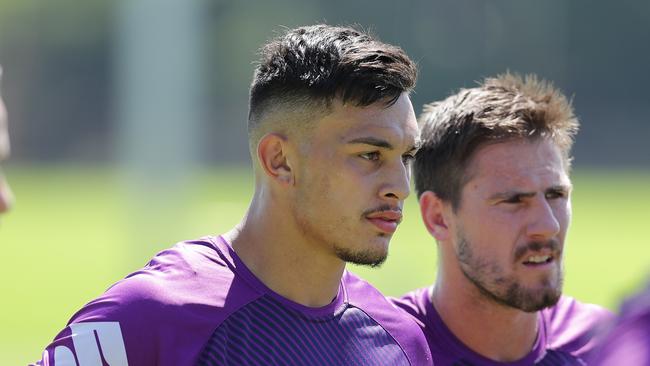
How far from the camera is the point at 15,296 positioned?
53.8ft

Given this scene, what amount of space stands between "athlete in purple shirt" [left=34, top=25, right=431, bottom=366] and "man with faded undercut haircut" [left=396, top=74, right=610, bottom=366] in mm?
487

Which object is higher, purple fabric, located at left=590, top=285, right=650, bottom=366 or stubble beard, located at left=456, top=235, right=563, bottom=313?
purple fabric, located at left=590, top=285, right=650, bottom=366

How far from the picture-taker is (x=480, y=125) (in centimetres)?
405

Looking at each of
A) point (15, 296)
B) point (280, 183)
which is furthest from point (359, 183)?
point (15, 296)

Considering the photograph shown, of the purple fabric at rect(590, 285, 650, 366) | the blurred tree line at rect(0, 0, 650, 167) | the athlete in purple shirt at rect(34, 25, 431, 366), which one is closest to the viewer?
the purple fabric at rect(590, 285, 650, 366)

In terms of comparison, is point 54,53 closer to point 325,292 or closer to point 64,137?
point 64,137

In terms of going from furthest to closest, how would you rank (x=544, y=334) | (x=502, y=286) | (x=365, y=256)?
(x=544, y=334) < (x=502, y=286) < (x=365, y=256)

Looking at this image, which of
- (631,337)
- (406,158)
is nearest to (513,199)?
(406,158)

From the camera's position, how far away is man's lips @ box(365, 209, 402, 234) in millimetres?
3318

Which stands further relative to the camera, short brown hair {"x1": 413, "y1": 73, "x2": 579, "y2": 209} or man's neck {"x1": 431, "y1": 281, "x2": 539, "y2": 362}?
short brown hair {"x1": 413, "y1": 73, "x2": 579, "y2": 209}

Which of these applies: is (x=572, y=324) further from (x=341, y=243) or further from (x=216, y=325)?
(x=216, y=325)

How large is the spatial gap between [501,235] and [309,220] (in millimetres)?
861

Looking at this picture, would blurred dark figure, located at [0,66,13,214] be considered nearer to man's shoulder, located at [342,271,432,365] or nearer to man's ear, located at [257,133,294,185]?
man's ear, located at [257,133,294,185]

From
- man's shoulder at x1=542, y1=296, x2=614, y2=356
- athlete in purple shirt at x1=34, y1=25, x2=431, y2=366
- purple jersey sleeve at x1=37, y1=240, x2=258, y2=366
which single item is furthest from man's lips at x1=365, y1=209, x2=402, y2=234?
man's shoulder at x1=542, y1=296, x2=614, y2=356
